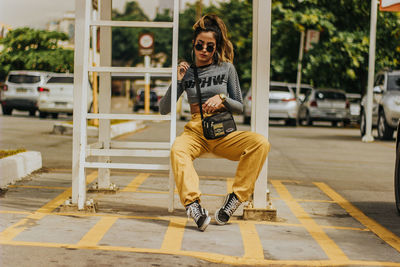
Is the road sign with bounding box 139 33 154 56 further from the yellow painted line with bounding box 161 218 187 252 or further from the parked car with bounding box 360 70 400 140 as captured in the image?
the yellow painted line with bounding box 161 218 187 252

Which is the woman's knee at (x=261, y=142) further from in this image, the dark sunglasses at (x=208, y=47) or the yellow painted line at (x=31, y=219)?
the yellow painted line at (x=31, y=219)

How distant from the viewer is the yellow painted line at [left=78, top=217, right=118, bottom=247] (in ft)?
16.7

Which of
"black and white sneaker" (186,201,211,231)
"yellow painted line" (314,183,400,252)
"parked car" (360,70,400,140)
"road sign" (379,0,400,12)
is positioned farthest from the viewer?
"parked car" (360,70,400,140)

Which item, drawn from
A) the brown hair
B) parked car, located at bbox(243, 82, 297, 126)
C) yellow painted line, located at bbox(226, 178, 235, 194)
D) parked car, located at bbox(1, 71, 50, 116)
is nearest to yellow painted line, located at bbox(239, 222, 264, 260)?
the brown hair

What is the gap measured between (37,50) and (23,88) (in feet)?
22.2

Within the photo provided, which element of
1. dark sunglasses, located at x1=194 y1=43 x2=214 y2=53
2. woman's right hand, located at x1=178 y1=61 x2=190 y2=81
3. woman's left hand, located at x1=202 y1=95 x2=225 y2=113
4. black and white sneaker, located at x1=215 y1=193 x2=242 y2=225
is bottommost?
black and white sneaker, located at x1=215 y1=193 x2=242 y2=225

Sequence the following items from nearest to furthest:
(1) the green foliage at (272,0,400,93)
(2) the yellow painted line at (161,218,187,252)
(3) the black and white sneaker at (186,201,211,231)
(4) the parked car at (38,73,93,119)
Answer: (2) the yellow painted line at (161,218,187,252)
(3) the black and white sneaker at (186,201,211,231)
(4) the parked car at (38,73,93,119)
(1) the green foliage at (272,0,400,93)

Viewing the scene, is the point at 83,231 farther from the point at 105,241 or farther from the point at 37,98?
the point at 37,98

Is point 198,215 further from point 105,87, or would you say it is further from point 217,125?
point 105,87

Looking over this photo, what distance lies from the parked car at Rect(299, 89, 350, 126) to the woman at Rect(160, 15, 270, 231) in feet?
74.8

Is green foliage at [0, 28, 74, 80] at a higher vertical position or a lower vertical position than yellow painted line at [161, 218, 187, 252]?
higher

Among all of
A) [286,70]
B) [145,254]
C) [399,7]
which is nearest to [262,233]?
[145,254]

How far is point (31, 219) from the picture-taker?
5902mm

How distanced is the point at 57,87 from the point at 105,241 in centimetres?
2163
